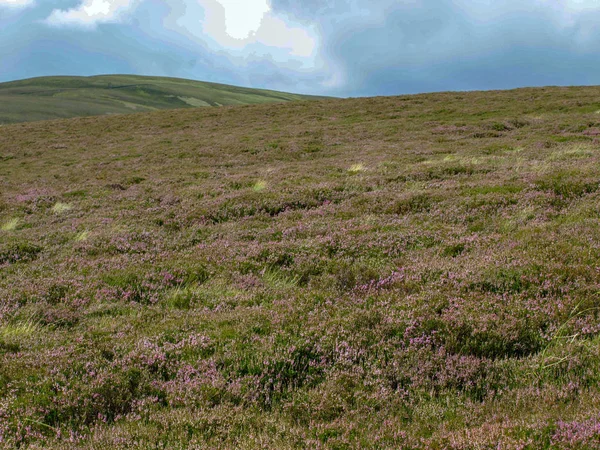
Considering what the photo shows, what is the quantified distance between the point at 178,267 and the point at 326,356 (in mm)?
4855

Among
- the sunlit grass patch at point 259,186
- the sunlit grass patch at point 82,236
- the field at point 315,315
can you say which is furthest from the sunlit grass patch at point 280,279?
the sunlit grass patch at point 259,186

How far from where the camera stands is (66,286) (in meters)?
8.62

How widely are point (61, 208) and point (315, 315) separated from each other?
15.1 m

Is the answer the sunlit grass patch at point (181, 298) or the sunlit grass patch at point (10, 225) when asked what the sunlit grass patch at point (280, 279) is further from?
the sunlit grass patch at point (10, 225)

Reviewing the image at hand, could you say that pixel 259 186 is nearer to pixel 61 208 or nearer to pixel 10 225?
pixel 61 208

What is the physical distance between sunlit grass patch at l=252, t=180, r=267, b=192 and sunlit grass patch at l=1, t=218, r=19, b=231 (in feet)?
29.3

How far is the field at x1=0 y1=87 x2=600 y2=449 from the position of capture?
15.0 feet

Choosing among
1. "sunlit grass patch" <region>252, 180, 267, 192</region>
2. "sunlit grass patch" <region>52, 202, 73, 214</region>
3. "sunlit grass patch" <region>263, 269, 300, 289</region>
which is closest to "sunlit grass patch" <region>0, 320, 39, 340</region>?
"sunlit grass patch" <region>263, 269, 300, 289</region>

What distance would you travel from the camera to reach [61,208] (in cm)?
1759

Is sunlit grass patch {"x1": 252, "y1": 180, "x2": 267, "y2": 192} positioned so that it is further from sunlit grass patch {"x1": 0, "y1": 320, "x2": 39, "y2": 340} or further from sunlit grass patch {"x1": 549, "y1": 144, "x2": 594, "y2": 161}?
sunlit grass patch {"x1": 549, "y1": 144, "x2": 594, "y2": 161}

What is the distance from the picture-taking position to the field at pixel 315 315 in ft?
15.0

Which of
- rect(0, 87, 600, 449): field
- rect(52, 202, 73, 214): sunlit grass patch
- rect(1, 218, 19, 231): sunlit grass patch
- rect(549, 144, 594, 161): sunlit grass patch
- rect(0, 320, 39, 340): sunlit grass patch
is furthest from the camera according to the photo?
rect(549, 144, 594, 161): sunlit grass patch

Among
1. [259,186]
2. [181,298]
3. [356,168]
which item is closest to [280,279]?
[181,298]

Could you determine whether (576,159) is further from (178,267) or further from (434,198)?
(178,267)
